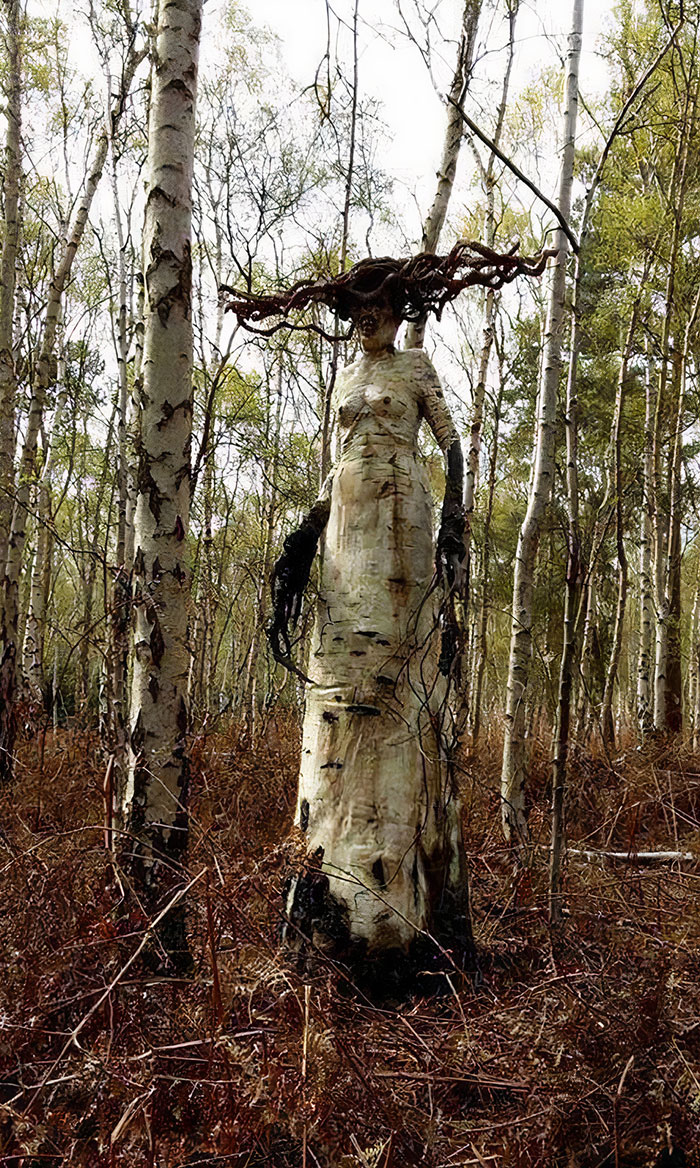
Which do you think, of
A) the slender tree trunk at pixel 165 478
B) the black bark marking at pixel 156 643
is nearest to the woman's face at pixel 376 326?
the slender tree trunk at pixel 165 478

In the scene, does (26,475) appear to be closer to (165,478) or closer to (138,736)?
(165,478)

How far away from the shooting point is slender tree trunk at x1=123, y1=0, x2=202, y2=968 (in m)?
3.17

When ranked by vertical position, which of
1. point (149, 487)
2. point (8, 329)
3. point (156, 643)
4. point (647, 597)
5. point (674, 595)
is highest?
point (8, 329)

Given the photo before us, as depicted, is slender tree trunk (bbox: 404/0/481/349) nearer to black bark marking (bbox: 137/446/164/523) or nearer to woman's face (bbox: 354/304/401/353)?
woman's face (bbox: 354/304/401/353)

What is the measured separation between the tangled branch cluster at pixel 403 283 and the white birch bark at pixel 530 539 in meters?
1.85

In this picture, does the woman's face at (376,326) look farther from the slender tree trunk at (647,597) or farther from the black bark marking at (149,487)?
the slender tree trunk at (647,597)

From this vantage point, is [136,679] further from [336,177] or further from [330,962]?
[336,177]

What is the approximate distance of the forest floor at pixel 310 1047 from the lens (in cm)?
199

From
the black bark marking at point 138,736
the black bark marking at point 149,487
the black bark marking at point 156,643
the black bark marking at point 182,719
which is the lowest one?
the black bark marking at point 138,736

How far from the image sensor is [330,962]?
2.78 meters

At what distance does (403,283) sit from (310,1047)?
309cm

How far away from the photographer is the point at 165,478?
128 inches

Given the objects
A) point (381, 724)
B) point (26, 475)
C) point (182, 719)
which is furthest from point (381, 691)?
point (26, 475)

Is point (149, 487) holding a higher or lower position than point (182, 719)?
higher
